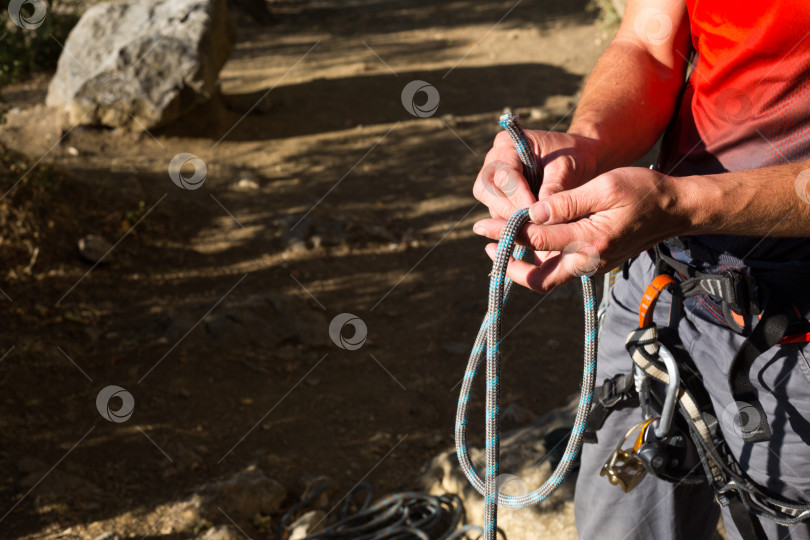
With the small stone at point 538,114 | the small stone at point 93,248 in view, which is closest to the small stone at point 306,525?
the small stone at point 93,248

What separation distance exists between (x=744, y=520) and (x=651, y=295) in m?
0.53

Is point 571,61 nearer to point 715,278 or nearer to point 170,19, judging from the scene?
point 170,19

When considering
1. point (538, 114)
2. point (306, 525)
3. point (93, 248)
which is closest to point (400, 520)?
point (306, 525)

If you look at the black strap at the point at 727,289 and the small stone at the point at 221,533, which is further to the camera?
the small stone at the point at 221,533

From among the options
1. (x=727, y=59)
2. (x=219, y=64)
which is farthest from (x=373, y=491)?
(x=219, y=64)

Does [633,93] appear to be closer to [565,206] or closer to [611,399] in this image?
[565,206]

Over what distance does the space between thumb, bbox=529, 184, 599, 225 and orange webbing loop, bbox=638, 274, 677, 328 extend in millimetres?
432

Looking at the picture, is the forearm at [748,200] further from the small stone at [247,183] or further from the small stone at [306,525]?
the small stone at [247,183]

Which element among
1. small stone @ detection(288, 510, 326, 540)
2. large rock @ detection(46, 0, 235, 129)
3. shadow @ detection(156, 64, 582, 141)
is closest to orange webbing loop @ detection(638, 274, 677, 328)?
small stone @ detection(288, 510, 326, 540)

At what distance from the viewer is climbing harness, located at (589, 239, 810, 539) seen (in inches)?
58.4

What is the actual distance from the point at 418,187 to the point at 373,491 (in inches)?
126

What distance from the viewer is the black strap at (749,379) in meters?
1.46

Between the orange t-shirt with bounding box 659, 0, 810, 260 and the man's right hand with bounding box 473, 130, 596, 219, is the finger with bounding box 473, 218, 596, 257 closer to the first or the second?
the man's right hand with bounding box 473, 130, 596, 219

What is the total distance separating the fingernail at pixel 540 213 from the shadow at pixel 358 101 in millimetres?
5662
